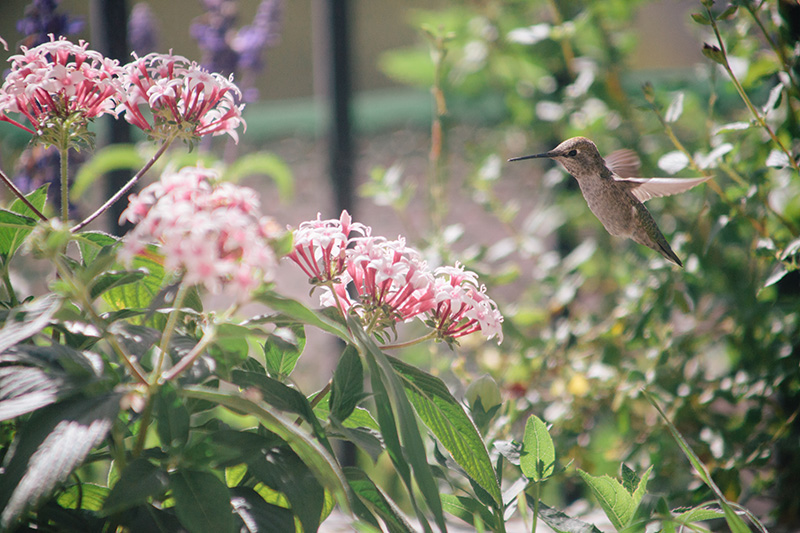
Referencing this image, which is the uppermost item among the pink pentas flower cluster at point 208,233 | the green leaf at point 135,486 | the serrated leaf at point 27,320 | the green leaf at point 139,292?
the pink pentas flower cluster at point 208,233

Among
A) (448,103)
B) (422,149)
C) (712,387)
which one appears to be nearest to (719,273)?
(712,387)

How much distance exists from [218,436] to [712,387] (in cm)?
88

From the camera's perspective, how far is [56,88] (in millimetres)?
501

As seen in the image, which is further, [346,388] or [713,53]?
[713,53]

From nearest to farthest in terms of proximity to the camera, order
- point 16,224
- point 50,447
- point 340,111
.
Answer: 1. point 50,447
2. point 16,224
3. point 340,111

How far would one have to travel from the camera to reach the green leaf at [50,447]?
13.2 inches

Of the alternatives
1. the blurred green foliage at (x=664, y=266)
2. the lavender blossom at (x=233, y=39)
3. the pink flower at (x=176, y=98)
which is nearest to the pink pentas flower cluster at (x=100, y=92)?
the pink flower at (x=176, y=98)

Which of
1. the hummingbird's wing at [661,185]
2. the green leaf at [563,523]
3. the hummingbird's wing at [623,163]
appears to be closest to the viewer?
the green leaf at [563,523]

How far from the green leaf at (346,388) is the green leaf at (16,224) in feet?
0.82

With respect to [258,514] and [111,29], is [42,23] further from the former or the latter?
[258,514]

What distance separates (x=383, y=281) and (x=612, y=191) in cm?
39

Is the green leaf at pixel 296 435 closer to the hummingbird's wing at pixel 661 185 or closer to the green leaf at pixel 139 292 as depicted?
the green leaf at pixel 139 292

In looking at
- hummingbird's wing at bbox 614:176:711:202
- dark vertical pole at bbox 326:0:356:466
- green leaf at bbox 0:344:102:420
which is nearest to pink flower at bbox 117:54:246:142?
green leaf at bbox 0:344:102:420

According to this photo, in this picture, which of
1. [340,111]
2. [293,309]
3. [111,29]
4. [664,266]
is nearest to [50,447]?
[293,309]
